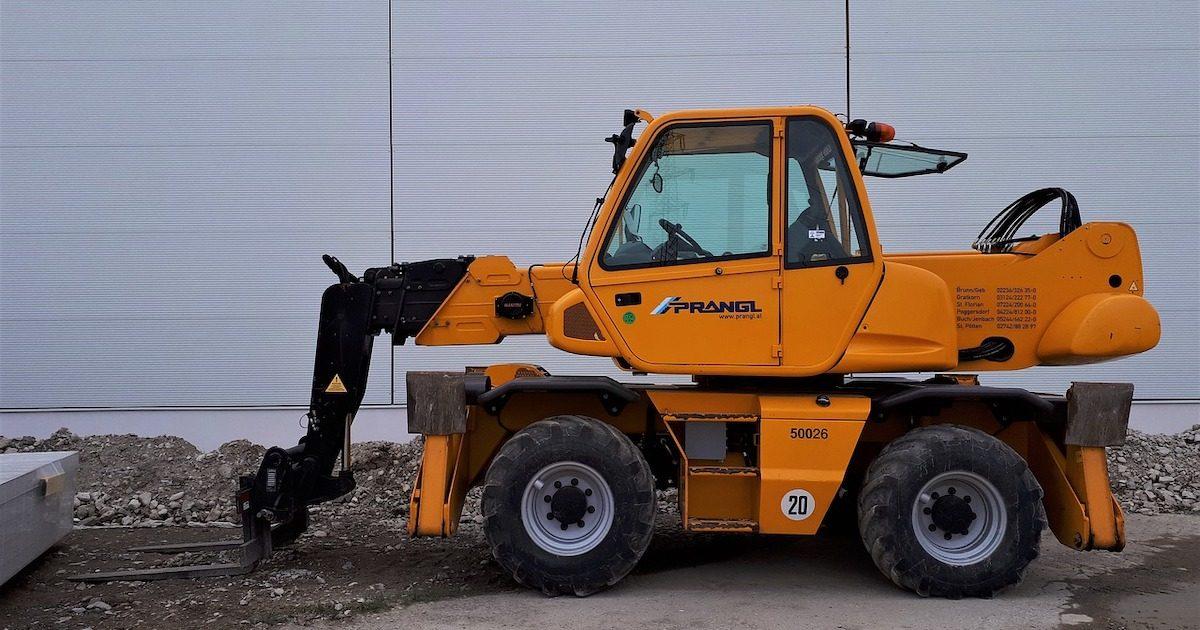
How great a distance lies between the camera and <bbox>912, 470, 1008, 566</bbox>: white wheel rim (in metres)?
5.35

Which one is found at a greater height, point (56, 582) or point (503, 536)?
point (503, 536)

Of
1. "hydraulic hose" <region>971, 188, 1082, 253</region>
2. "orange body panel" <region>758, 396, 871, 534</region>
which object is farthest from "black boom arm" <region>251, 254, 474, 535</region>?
"hydraulic hose" <region>971, 188, 1082, 253</region>

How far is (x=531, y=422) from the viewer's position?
19.7 feet

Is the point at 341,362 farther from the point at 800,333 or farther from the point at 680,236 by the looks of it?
the point at 800,333

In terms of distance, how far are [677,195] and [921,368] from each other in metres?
1.83

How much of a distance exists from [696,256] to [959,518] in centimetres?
221

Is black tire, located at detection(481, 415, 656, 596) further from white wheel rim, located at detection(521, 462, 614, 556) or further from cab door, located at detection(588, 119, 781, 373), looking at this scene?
cab door, located at detection(588, 119, 781, 373)

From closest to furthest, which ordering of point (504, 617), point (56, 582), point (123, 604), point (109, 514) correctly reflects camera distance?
point (504, 617) → point (123, 604) → point (56, 582) → point (109, 514)

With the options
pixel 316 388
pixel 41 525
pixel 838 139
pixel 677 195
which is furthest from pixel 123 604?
pixel 838 139

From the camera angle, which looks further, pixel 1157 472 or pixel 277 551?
pixel 1157 472

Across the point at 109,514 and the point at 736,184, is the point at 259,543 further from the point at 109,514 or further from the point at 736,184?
A: the point at 736,184

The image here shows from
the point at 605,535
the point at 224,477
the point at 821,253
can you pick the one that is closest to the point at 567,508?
the point at 605,535

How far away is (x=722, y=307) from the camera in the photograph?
17.8 ft

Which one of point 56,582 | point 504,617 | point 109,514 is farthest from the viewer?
point 109,514
